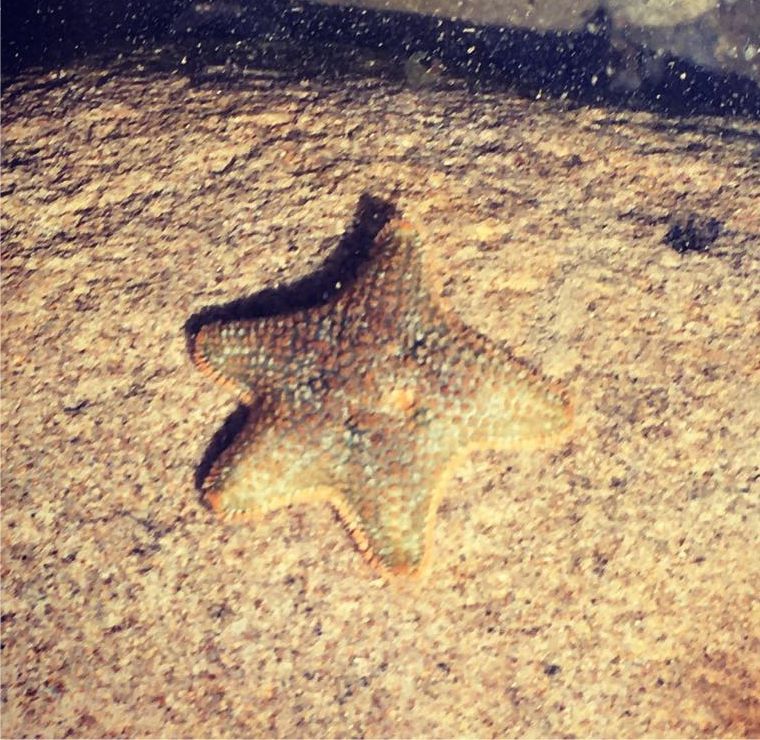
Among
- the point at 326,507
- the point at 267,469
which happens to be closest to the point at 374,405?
the point at 267,469

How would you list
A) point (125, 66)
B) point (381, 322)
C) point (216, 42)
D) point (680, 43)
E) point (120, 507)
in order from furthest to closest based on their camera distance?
point (680, 43)
point (216, 42)
point (125, 66)
point (120, 507)
point (381, 322)

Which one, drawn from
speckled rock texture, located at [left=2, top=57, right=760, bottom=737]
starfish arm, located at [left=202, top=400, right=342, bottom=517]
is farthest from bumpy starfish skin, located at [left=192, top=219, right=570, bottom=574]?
speckled rock texture, located at [left=2, top=57, right=760, bottom=737]

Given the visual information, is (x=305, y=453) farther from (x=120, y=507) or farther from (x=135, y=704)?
(x=135, y=704)

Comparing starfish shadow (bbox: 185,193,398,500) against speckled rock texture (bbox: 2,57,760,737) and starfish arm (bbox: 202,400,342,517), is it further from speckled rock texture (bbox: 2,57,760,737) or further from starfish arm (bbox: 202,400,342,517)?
starfish arm (bbox: 202,400,342,517)

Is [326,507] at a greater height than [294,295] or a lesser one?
lesser

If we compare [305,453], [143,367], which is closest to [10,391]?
[143,367]

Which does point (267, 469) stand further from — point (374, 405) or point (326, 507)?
point (374, 405)
